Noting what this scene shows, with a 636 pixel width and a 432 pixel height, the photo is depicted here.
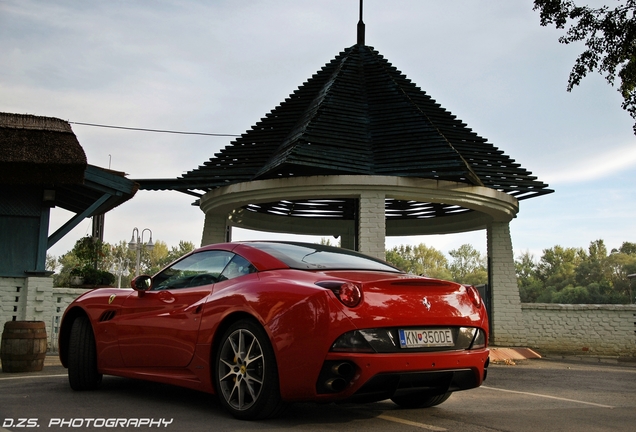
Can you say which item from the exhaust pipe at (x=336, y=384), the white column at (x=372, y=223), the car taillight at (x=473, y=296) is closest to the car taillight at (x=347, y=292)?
the exhaust pipe at (x=336, y=384)

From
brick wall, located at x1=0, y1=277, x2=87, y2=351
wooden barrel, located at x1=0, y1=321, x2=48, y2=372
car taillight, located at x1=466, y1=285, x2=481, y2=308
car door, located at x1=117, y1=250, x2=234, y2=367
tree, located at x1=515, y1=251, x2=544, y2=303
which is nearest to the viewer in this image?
car taillight, located at x1=466, y1=285, x2=481, y2=308

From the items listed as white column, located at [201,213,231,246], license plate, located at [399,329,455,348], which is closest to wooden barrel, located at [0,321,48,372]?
license plate, located at [399,329,455,348]

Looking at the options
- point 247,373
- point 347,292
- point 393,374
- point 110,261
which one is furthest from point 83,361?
point 110,261

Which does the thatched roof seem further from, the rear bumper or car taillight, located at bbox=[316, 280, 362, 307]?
the rear bumper

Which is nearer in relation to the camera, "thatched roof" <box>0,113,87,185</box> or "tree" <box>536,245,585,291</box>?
"thatched roof" <box>0,113,87,185</box>

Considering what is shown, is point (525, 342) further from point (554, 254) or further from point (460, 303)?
point (554, 254)

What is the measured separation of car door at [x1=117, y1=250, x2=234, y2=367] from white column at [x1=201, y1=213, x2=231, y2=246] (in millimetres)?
12350

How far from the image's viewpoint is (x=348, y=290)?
16.2 ft

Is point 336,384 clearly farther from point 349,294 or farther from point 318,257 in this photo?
point 318,257

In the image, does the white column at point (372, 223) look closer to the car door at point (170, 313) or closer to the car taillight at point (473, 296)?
the car door at point (170, 313)

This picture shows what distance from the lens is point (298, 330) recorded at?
492 cm

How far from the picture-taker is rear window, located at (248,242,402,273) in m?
5.70

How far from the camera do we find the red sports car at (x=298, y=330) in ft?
15.9

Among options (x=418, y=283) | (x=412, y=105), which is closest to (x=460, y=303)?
(x=418, y=283)
